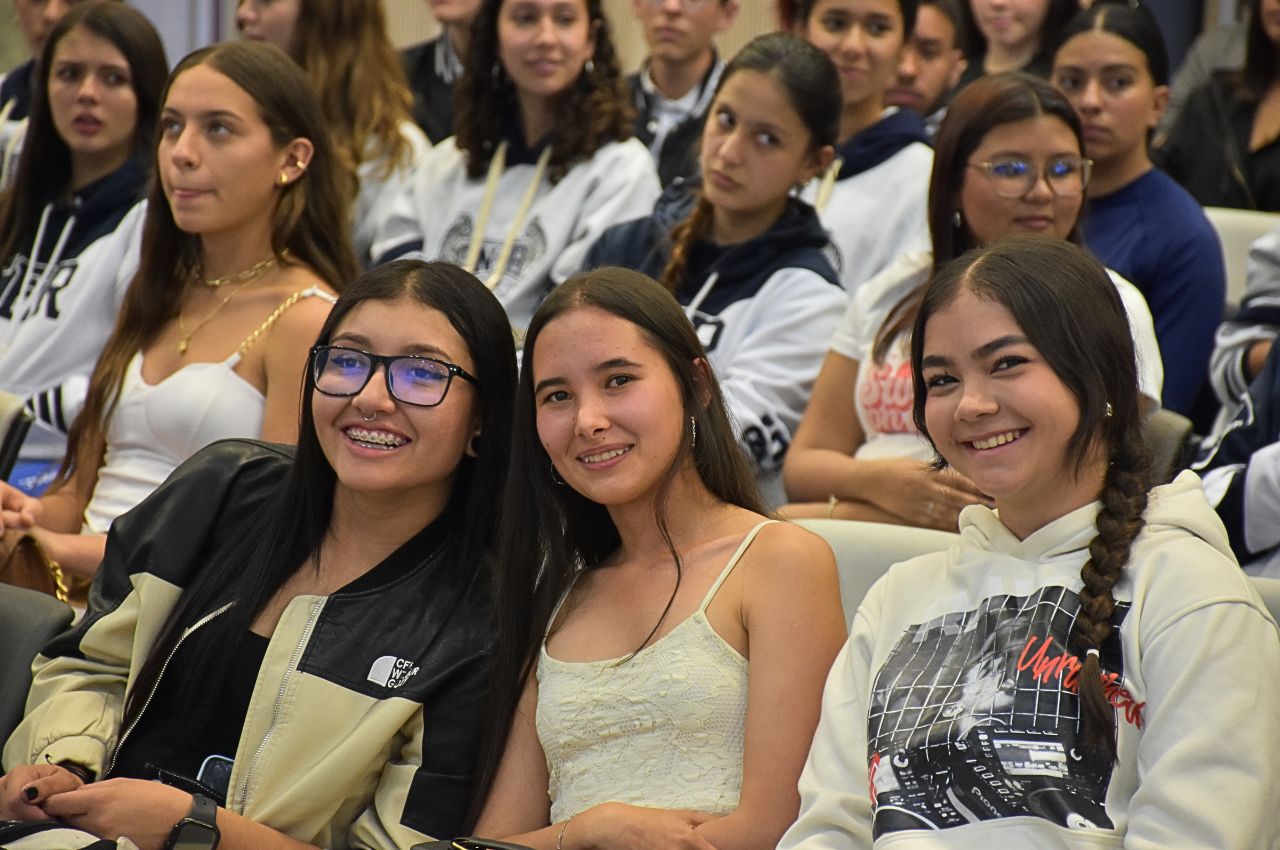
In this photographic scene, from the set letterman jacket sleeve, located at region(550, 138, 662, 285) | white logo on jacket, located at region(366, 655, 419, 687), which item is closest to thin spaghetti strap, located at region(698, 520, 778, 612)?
white logo on jacket, located at region(366, 655, 419, 687)

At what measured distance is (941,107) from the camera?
400 cm

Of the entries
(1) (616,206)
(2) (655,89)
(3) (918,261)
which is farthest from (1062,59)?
(2) (655,89)

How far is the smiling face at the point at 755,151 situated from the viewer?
2994 mm

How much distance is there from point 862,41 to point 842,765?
2201 millimetres

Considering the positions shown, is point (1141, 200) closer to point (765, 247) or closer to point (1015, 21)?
point (765, 247)

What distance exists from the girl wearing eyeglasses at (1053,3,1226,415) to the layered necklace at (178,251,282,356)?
1393 millimetres

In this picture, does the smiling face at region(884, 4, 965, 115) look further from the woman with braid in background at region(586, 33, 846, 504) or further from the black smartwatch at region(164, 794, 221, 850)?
the black smartwatch at region(164, 794, 221, 850)

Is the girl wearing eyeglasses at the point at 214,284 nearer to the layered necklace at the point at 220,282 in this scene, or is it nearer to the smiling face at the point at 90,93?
the layered necklace at the point at 220,282

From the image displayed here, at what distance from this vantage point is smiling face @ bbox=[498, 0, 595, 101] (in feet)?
11.9

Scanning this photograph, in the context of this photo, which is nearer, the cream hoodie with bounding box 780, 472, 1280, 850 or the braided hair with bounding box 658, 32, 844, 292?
the cream hoodie with bounding box 780, 472, 1280, 850

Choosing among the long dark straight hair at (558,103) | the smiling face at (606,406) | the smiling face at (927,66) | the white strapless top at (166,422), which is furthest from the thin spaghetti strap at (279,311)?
the smiling face at (927,66)

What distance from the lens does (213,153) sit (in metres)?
2.70

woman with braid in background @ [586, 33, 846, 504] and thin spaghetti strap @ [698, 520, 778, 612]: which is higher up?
woman with braid in background @ [586, 33, 846, 504]

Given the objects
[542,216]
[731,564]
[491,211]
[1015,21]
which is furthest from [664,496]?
[1015,21]
